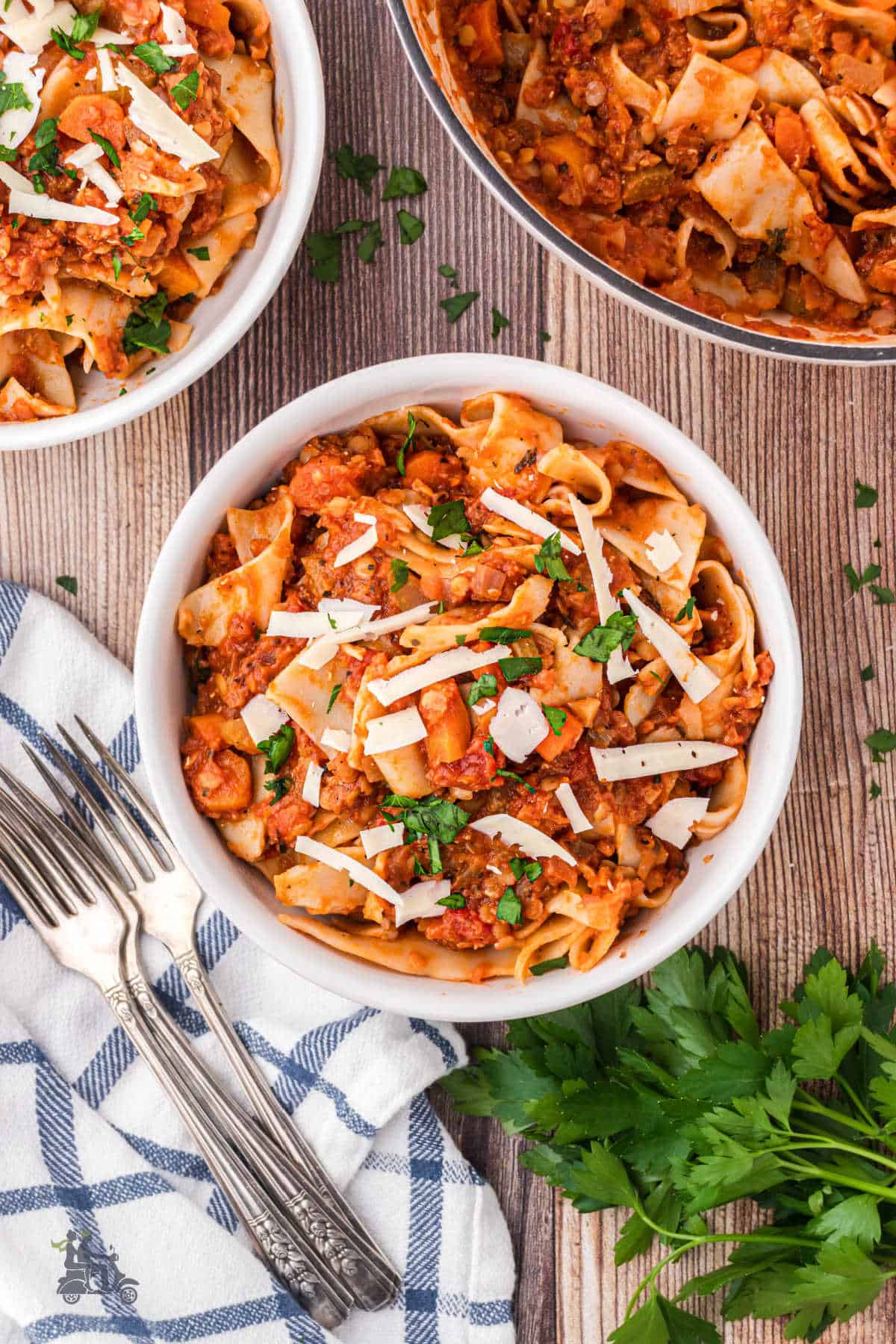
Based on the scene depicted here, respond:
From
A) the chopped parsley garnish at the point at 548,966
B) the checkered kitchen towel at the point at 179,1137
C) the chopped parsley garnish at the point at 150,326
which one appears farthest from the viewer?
the checkered kitchen towel at the point at 179,1137

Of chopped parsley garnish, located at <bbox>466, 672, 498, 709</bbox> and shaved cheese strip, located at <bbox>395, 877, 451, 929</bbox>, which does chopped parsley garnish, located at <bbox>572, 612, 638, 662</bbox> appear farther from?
shaved cheese strip, located at <bbox>395, 877, 451, 929</bbox>

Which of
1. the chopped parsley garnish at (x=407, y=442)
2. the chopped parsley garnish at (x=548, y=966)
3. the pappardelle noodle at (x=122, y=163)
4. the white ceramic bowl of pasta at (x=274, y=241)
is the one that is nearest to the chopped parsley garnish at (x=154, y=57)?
the pappardelle noodle at (x=122, y=163)

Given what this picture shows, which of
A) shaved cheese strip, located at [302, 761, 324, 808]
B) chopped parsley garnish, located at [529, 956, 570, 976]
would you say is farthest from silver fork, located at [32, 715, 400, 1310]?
chopped parsley garnish, located at [529, 956, 570, 976]

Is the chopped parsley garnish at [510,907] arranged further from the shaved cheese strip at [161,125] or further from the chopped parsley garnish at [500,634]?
the shaved cheese strip at [161,125]

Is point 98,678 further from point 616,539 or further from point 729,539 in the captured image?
point 729,539

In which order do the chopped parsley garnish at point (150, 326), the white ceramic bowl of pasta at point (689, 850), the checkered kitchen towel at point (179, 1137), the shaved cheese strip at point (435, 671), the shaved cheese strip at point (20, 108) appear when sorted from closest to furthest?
the shaved cheese strip at point (435, 671) < the shaved cheese strip at point (20, 108) < the white ceramic bowl of pasta at point (689, 850) < the chopped parsley garnish at point (150, 326) < the checkered kitchen towel at point (179, 1137)

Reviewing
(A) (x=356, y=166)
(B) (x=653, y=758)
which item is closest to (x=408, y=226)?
(A) (x=356, y=166)

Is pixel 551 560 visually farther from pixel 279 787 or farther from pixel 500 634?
pixel 279 787
